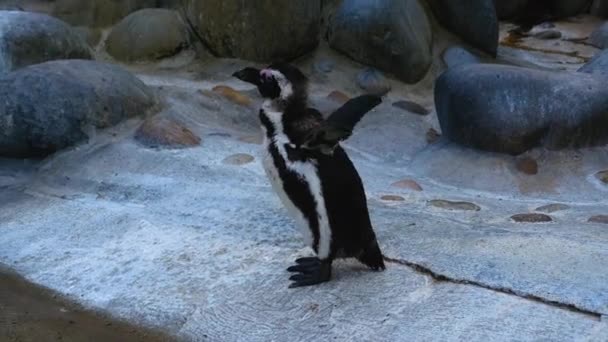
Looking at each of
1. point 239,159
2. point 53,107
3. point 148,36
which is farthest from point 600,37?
point 53,107

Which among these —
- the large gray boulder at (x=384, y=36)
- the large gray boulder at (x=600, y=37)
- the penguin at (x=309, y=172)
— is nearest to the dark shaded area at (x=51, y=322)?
Answer: the penguin at (x=309, y=172)

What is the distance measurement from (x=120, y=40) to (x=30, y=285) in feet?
11.0

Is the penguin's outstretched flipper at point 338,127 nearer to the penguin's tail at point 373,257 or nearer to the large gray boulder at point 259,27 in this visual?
the penguin's tail at point 373,257

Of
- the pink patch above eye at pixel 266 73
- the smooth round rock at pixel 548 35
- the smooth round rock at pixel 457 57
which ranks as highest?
the pink patch above eye at pixel 266 73

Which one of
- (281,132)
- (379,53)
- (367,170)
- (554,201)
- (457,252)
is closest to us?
(281,132)

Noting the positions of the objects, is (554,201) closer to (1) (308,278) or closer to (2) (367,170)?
(2) (367,170)

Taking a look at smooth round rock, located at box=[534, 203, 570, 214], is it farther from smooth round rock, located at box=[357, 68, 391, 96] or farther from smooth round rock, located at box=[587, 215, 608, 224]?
smooth round rock, located at box=[357, 68, 391, 96]

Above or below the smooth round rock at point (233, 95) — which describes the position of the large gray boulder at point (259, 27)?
above

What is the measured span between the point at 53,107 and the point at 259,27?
1.83m

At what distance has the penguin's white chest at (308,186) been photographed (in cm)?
243

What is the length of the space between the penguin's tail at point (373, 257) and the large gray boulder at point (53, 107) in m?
2.09

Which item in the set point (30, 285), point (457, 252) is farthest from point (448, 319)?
point (30, 285)

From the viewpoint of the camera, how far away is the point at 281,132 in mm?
2479

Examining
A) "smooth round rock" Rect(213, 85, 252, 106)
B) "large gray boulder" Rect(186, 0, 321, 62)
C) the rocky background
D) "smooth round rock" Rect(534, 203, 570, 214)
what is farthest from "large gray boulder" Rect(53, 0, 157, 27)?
"smooth round rock" Rect(534, 203, 570, 214)
